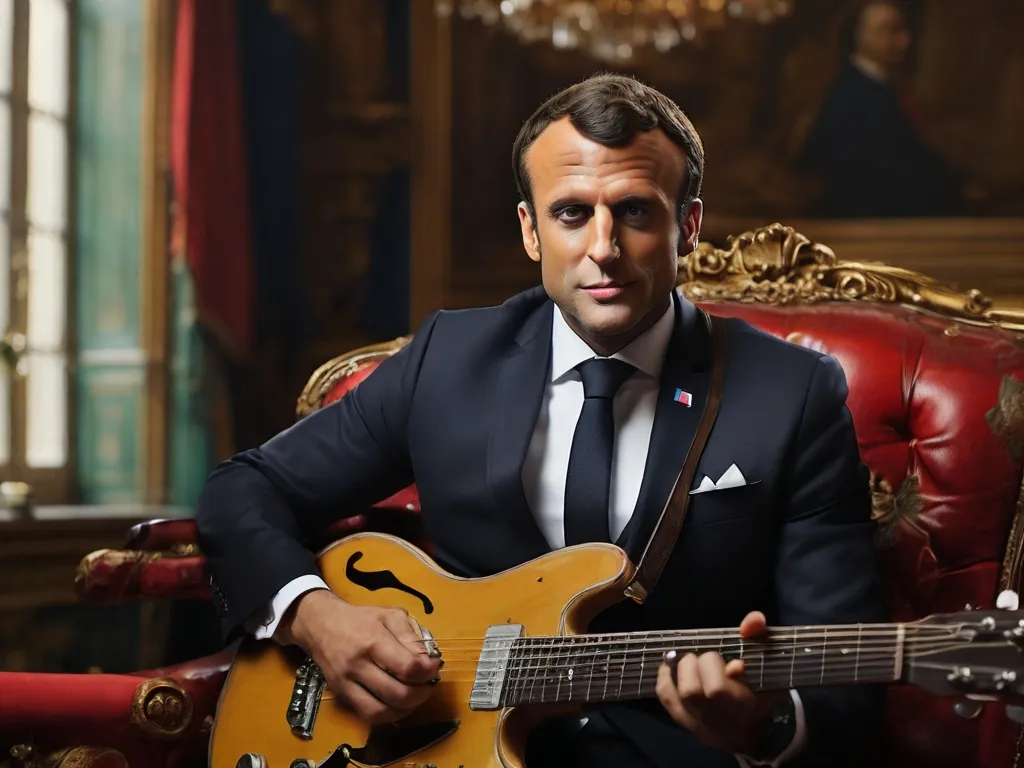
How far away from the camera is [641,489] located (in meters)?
1.90

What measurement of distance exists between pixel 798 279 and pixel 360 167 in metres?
4.46

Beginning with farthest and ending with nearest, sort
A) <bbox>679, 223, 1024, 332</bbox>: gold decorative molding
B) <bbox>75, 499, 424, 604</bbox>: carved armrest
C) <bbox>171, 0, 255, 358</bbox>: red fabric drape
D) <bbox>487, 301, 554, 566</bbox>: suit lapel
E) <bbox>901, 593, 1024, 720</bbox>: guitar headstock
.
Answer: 1. <bbox>171, 0, 255, 358</bbox>: red fabric drape
2. <bbox>679, 223, 1024, 332</bbox>: gold decorative molding
3. <bbox>75, 499, 424, 604</bbox>: carved armrest
4. <bbox>487, 301, 554, 566</bbox>: suit lapel
5. <bbox>901, 593, 1024, 720</bbox>: guitar headstock

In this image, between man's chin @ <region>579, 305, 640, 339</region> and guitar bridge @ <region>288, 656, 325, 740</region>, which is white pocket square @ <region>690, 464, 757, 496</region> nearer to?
man's chin @ <region>579, 305, 640, 339</region>

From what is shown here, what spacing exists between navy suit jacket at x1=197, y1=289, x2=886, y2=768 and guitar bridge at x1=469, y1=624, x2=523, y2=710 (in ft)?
0.66

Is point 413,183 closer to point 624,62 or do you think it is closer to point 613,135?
point 624,62

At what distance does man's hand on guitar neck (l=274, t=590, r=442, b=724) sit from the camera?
176cm

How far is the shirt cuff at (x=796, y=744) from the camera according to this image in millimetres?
1678

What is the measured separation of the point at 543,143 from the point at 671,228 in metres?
0.25

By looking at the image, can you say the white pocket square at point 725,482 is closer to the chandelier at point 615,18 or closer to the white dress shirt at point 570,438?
the white dress shirt at point 570,438

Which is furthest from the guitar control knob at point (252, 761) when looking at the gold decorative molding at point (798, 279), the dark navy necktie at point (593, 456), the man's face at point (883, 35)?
the man's face at point (883, 35)

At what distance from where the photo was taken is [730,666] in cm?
149

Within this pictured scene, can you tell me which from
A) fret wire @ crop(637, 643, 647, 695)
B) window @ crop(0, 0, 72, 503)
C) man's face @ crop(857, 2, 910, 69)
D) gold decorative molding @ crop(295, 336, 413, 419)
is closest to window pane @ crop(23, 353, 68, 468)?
window @ crop(0, 0, 72, 503)

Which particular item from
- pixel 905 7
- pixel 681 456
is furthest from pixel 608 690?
pixel 905 7

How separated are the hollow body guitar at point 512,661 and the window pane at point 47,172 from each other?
3.37 m
